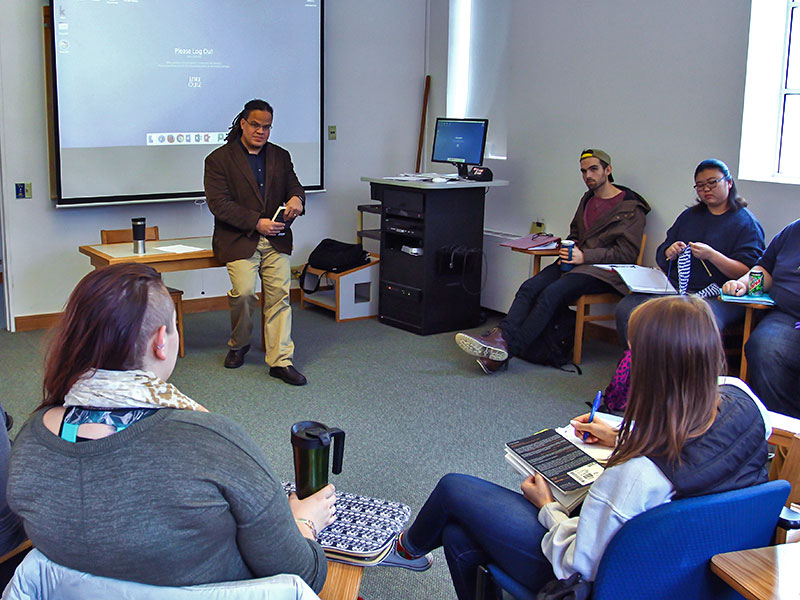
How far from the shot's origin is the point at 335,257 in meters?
5.64

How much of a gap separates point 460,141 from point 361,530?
4.11m

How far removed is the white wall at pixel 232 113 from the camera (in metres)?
4.97

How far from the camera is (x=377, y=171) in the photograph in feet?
21.0

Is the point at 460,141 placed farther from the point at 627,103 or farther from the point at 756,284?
the point at 756,284

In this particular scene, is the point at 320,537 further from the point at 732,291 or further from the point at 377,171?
the point at 377,171

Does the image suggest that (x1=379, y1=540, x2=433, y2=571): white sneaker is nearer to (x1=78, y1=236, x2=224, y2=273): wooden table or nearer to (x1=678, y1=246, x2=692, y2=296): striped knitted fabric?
(x1=678, y1=246, x2=692, y2=296): striped knitted fabric

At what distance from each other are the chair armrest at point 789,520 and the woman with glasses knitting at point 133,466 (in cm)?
97

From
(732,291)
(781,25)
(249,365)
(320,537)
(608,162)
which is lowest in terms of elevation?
(249,365)

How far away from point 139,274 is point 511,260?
447 centimetres

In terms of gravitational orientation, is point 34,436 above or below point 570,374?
above

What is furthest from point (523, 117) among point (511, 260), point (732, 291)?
point (732, 291)

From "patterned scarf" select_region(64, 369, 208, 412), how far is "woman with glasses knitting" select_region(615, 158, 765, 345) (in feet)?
9.72

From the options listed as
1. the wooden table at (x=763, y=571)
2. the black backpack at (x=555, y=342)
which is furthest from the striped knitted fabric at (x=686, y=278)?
the wooden table at (x=763, y=571)

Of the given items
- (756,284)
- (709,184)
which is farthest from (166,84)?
(756,284)
